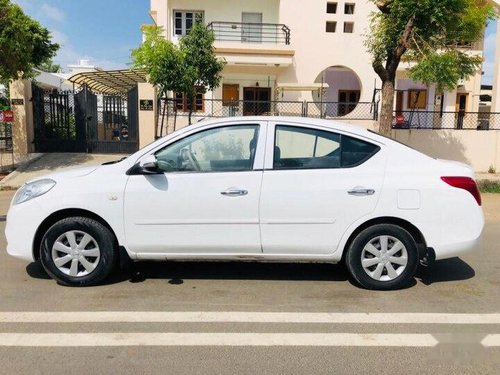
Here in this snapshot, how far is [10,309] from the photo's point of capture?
13.9 ft

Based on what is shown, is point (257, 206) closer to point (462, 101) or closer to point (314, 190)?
point (314, 190)

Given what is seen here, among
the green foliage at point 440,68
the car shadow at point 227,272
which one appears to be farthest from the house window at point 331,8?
the car shadow at point 227,272

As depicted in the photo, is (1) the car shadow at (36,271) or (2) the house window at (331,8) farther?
(2) the house window at (331,8)

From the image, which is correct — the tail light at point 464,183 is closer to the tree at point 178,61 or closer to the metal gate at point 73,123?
the tree at point 178,61

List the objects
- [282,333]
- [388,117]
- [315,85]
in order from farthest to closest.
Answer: [315,85] → [388,117] → [282,333]

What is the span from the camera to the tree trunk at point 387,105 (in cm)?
1285

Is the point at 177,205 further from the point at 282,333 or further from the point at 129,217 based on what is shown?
the point at 282,333

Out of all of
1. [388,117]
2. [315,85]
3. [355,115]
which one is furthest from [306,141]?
[315,85]

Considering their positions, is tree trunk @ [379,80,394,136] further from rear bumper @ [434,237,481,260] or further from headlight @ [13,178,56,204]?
headlight @ [13,178,56,204]

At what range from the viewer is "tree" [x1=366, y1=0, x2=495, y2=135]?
11578 mm

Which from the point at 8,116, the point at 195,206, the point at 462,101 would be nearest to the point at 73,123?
the point at 8,116

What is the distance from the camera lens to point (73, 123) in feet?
50.4

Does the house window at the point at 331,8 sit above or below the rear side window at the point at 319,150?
above

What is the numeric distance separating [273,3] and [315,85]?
16.5ft
